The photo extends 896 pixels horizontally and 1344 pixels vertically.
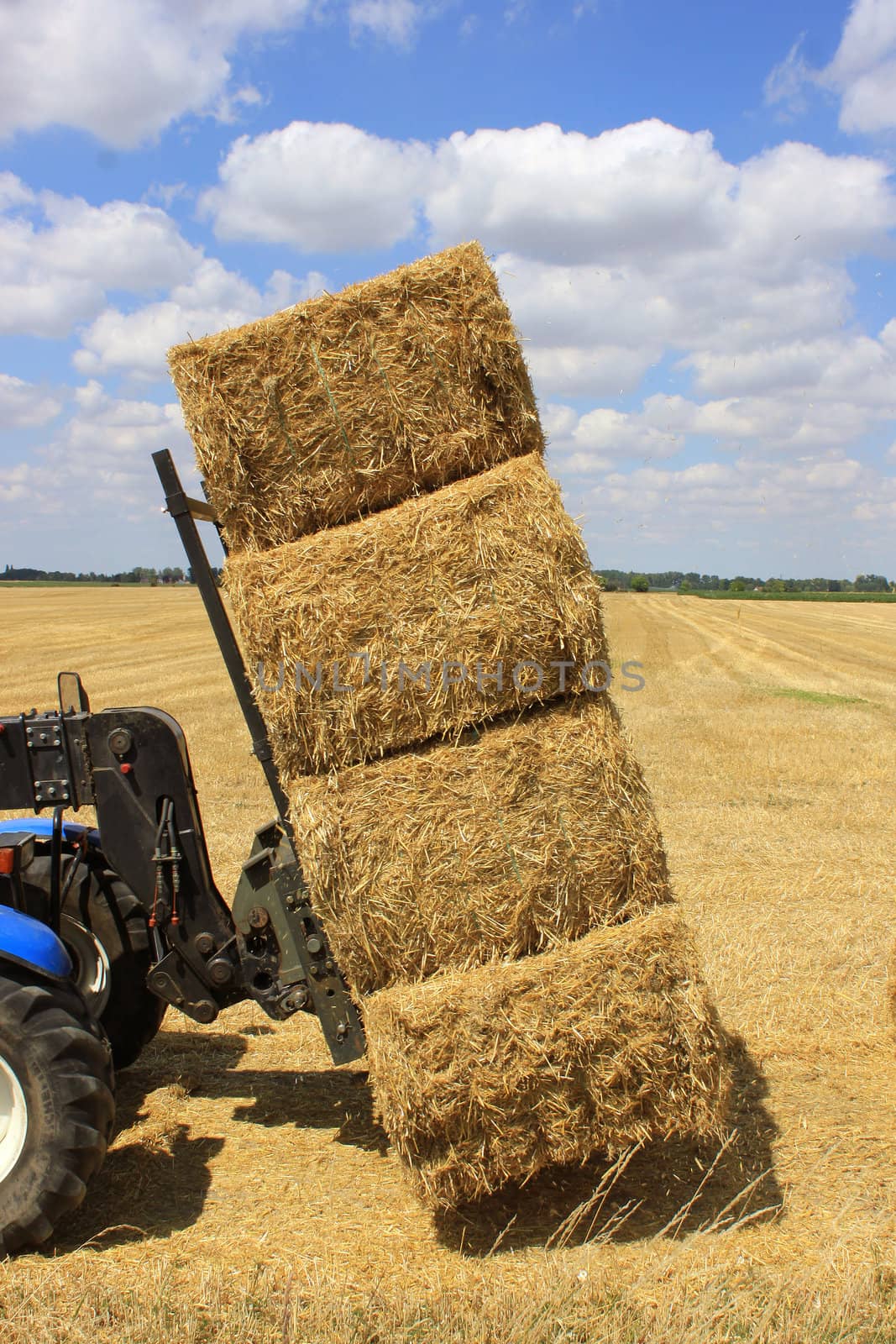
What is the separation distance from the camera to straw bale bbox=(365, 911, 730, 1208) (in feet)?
11.1

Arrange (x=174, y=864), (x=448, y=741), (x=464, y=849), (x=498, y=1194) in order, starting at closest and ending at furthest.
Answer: (x=464, y=849)
(x=448, y=741)
(x=498, y=1194)
(x=174, y=864)

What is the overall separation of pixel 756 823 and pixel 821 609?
164 ft

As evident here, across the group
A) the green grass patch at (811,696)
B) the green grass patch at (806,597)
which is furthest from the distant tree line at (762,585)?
the green grass patch at (811,696)

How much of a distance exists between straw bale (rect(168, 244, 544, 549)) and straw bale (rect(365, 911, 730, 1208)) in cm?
179

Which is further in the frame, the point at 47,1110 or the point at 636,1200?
the point at 636,1200

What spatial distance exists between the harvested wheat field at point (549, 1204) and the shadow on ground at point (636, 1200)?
0.01 m

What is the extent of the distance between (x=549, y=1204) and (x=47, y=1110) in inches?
71.3

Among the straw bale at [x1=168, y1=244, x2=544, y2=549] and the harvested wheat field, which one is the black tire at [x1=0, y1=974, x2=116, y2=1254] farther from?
the straw bale at [x1=168, y1=244, x2=544, y2=549]

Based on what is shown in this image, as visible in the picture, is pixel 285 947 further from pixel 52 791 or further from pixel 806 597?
pixel 806 597

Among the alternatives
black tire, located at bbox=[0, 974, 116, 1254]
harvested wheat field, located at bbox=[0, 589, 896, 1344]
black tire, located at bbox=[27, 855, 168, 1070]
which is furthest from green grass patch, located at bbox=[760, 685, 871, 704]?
black tire, located at bbox=[0, 974, 116, 1254]

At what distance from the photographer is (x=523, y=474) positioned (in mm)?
3816

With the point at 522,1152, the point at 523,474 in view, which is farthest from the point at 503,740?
the point at 522,1152

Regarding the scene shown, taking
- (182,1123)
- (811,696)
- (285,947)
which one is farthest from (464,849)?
(811,696)

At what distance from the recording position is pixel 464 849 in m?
3.62
